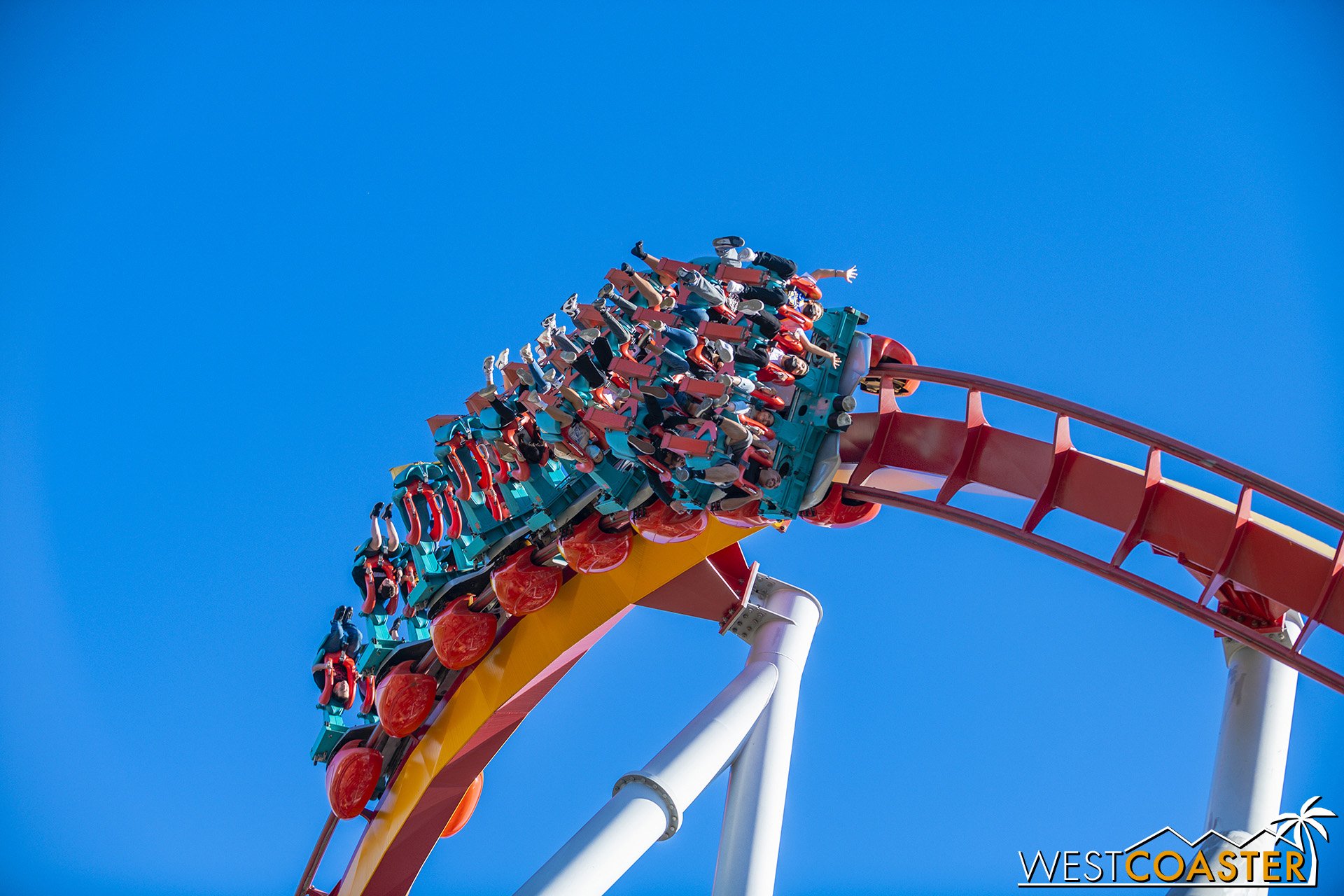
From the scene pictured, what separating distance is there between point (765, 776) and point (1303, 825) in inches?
128

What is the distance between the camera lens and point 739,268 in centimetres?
740

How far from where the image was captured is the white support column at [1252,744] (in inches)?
258

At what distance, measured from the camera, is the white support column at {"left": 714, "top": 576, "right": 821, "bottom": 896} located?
8.21 meters

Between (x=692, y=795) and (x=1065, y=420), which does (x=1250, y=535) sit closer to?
(x=1065, y=420)

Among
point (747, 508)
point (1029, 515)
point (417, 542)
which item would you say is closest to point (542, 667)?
point (417, 542)

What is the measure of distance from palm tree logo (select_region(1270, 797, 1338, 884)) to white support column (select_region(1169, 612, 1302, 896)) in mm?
107

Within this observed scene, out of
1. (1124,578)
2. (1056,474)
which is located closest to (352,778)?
(1056,474)

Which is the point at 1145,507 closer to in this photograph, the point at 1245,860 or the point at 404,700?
the point at 1245,860

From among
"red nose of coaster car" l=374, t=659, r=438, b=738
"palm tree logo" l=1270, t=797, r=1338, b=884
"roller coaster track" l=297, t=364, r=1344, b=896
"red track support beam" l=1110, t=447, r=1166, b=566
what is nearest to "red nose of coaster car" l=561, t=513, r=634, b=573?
"roller coaster track" l=297, t=364, r=1344, b=896

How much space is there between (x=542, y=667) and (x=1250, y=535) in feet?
15.8

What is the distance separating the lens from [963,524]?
6.43 meters

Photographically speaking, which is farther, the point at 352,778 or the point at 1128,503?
the point at 352,778

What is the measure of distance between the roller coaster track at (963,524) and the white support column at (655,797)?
34.1 inches

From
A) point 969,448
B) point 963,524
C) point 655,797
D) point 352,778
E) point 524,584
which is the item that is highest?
point 969,448
